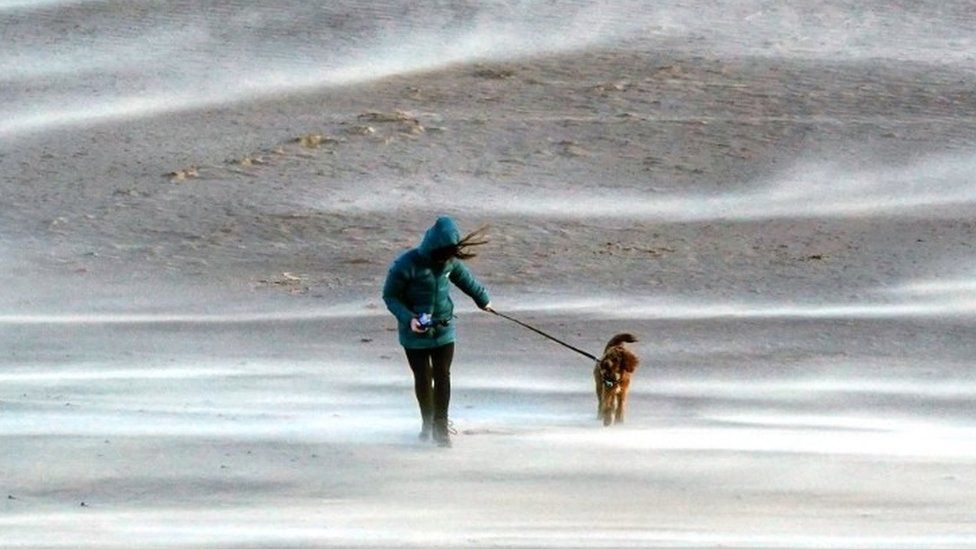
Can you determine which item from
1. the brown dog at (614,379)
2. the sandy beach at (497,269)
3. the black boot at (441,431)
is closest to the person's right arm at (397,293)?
the black boot at (441,431)

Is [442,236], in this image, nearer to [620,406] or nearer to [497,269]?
[620,406]

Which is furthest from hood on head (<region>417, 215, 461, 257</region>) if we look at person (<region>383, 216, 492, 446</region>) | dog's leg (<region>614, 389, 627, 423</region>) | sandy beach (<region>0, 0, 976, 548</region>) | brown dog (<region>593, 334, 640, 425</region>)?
dog's leg (<region>614, 389, 627, 423</region>)

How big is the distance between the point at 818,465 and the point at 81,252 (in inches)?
605

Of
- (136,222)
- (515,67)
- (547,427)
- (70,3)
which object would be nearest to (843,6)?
(515,67)

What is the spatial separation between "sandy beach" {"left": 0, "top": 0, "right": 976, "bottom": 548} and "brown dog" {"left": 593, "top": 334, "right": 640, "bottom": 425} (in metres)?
0.22

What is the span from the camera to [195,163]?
31141 millimetres

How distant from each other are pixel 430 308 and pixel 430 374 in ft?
1.56

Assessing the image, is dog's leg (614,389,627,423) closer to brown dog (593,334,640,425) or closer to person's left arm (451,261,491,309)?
brown dog (593,334,640,425)

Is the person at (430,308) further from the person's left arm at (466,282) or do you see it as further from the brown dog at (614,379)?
the brown dog at (614,379)

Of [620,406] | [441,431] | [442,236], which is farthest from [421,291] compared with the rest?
[620,406]

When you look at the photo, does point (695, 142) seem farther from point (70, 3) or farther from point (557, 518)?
point (557, 518)

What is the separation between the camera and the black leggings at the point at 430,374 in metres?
13.5

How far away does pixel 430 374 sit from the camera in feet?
44.9

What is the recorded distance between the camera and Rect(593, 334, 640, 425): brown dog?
14.5 meters
